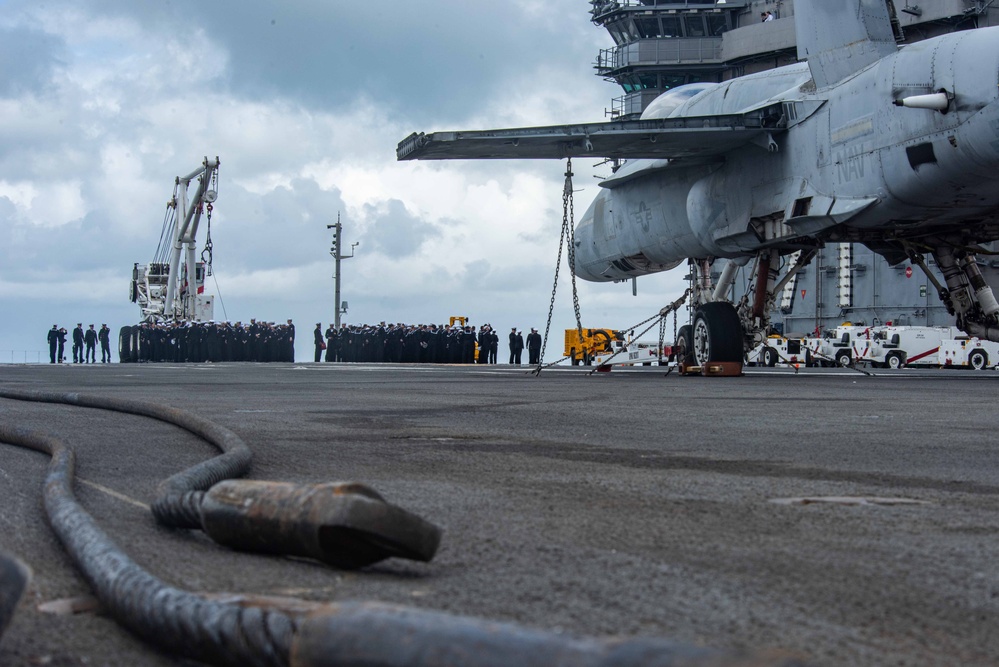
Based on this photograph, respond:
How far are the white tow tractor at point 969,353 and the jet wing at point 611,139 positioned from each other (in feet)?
83.2

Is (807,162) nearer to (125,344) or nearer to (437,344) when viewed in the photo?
(437,344)

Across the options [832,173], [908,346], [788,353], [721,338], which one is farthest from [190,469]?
[908,346]

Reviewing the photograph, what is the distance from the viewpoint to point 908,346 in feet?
141

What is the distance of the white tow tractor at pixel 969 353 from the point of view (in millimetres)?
40438

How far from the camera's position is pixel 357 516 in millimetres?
2615

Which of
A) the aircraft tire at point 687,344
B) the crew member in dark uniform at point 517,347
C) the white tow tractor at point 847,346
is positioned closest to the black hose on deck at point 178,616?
the aircraft tire at point 687,344

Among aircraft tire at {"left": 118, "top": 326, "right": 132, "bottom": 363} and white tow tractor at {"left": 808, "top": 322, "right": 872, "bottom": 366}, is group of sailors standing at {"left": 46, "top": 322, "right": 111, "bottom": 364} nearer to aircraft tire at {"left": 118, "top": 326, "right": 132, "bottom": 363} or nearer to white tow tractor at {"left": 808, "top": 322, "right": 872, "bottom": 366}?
aircraft tire at {"left": 118, "top": 326, "right": 132, "bottom": 363}

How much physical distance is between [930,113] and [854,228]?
2.85 m

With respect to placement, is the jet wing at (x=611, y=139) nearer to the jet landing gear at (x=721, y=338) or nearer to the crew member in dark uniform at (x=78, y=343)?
the jet landing gear at (x=721, y=338)

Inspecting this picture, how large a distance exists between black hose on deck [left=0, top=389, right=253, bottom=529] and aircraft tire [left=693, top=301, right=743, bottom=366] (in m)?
12.5

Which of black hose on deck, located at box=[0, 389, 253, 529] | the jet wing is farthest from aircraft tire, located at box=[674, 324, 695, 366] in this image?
black hose on deck, located at box=[0, 389, 253, 529]

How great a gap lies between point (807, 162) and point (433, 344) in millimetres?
32885

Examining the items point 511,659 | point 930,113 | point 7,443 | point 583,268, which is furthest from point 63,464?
point 583,268

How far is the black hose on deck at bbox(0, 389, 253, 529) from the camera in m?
3.49
